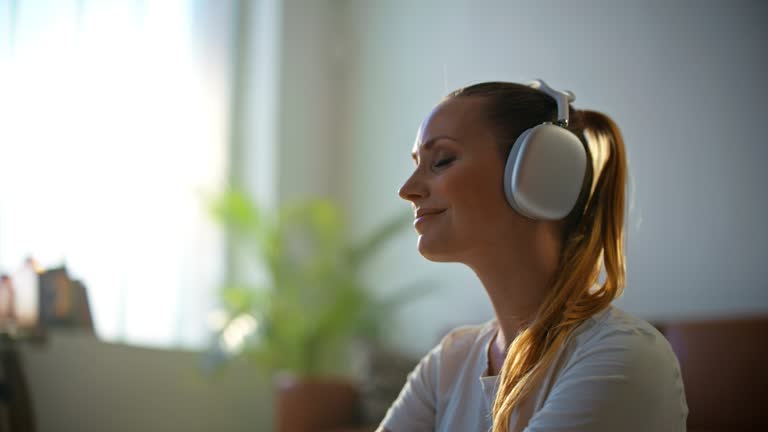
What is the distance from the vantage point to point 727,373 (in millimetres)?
2117

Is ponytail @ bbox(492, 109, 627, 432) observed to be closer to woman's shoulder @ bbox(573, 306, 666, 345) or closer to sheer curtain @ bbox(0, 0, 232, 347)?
woman's shoulder @ bbox(573, 306, 666, 345)

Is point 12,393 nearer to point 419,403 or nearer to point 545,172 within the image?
point 419,403

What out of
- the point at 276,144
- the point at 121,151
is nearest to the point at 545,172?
the point at 121,151

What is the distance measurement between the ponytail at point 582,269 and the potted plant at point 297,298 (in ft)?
8.16

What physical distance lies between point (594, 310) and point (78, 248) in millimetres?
2926

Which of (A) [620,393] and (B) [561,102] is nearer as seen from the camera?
(A) [620,393]

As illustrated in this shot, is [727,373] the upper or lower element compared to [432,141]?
lower

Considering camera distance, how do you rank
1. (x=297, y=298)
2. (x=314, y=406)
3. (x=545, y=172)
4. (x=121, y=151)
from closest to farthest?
1. (x=545, y=172)
2. (x=314, y=406)
3. (x=121, y=151)
4. (x=297, y=298)

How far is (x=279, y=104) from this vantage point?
4496 millimetres

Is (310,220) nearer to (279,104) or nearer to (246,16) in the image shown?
(279,104)

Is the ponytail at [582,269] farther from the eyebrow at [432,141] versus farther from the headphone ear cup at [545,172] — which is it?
the eyebrow at [432,141]

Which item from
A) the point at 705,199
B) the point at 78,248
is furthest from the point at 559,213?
the point at 78,248

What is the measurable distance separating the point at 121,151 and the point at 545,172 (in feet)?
9.93

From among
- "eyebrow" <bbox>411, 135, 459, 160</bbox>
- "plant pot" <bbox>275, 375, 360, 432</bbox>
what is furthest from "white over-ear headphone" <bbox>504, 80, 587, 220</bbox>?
"plant pot" <bbox>275, 375, 360, 432</bbox>
